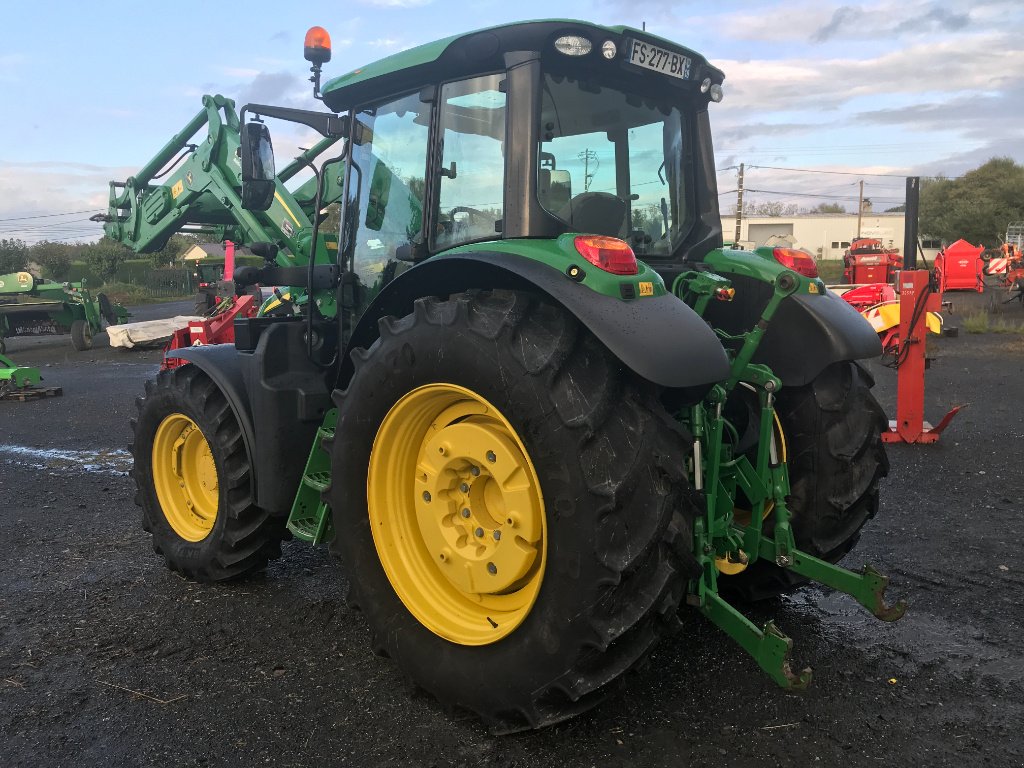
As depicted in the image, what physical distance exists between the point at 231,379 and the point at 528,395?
202 centimetres

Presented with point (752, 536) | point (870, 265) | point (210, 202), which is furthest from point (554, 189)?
point (870, 265)

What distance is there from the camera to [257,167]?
→ 357 cm

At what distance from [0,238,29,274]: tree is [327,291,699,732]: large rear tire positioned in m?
45.6

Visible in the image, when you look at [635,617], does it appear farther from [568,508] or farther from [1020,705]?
[1020,705]

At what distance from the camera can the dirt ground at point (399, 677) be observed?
2596mm

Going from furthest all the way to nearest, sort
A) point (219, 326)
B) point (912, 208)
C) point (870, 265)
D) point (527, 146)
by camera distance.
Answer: point (870, 265), point (219, 326), point (912, 208), point (527, 146)

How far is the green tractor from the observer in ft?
7.92

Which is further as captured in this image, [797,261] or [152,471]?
[152,471]

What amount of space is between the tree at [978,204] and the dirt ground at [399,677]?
48575mm

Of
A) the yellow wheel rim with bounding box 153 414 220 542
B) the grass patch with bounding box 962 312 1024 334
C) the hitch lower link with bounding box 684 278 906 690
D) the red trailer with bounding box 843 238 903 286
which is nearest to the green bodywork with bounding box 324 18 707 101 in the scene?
the hitch lower link with bounding box 684 278 906 690

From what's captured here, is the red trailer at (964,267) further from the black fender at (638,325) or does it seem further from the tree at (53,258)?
the tree at (53,258)

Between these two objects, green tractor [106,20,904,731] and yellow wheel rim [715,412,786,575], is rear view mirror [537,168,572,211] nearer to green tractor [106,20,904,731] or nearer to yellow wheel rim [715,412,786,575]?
green tractor [106,20,904,731]

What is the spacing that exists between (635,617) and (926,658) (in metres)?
1.55

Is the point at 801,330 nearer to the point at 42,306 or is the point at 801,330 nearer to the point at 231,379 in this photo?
the point at 231,379
